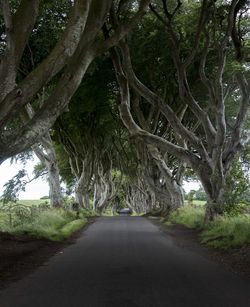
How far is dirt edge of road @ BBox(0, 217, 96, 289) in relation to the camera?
6.74 meters

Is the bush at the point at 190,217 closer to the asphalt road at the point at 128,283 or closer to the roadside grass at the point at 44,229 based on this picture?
the roadside grass at the point at 44,229

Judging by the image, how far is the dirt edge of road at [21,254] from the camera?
22.1ft

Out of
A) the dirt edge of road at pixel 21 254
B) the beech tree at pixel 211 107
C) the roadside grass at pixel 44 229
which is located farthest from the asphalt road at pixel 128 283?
the beech tree at pixel 211 107

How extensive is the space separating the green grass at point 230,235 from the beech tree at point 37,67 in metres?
5.98

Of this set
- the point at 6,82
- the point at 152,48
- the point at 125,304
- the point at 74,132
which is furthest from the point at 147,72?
the point at 125,304

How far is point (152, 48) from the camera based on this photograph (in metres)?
18.2

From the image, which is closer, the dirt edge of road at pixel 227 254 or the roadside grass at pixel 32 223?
the dirt edge of road at pixel 227 254

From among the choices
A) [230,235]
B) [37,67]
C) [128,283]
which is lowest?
[128,283]

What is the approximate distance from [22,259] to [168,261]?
11.9ft

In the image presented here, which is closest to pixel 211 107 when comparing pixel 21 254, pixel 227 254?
pixel 227 254

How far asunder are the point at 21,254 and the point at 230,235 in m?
6.23

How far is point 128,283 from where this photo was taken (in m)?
5.82

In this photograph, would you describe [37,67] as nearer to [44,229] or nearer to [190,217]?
[44,229]

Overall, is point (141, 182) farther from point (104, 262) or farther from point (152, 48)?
point (104, 262)
